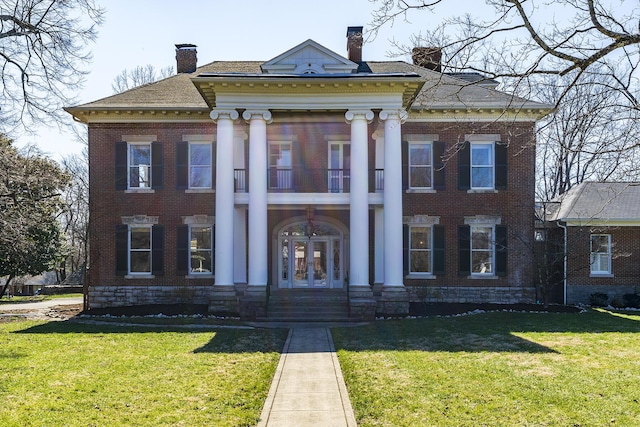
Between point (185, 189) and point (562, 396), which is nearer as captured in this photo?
point (562, 396)

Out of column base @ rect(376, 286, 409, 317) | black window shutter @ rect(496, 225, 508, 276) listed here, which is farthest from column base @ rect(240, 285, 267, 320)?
black window shutter @ rect(496, 225, 508, 276)

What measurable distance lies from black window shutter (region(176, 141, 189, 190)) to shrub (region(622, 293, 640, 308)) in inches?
659

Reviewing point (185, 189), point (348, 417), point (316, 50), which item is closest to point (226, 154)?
point (185, 189)

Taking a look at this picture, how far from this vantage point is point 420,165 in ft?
70.7

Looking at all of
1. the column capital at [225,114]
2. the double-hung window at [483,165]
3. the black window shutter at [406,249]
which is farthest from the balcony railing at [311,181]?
the double-hung window at [483,165]

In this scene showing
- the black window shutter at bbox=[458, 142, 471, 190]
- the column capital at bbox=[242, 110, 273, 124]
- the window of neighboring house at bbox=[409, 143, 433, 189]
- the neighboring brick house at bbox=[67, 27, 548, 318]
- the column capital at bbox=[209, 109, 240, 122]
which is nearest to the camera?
the column capital at bbox=[242, 110, 273, 124]

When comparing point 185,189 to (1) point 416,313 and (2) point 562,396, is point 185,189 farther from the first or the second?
(2) point 562,396

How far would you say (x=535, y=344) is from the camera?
12570mm

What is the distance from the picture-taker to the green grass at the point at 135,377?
24.2 ft

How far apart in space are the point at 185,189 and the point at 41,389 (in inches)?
528

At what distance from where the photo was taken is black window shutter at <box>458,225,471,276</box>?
843 inches

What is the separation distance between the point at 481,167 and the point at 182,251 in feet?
37.5

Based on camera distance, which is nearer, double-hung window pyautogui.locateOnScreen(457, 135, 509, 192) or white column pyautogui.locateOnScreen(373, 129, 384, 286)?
white column pyautogui.locateOnScreen(373, 129, 384, 286)

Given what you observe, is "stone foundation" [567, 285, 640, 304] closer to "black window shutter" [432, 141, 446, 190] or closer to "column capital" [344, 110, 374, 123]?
"black window shutter" [432, 141, 446, 190]
